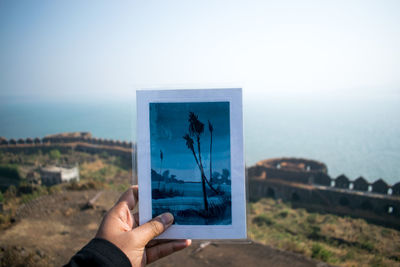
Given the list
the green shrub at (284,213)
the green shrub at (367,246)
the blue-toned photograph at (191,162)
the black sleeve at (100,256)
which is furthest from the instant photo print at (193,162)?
the green shrub at (284,213)

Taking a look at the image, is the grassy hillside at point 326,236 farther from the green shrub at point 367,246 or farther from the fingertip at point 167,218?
the fingertip at point 167,218

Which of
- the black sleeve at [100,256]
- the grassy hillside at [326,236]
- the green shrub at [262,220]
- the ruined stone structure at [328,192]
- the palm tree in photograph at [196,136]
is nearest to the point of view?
the black sleeve at [100,256]

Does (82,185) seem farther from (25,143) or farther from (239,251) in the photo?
(25,143)

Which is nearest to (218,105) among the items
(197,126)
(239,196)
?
(197,126)

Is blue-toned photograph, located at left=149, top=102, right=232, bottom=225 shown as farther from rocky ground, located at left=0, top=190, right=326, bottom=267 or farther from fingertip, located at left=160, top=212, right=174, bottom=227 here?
rocky ground, located at left=0, top=190, right=326, bottom=267

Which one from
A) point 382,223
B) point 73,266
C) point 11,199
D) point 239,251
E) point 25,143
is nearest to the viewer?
point 73,266

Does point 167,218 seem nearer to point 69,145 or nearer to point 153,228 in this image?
point 153,228
